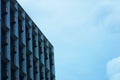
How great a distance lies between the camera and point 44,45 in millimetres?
88375

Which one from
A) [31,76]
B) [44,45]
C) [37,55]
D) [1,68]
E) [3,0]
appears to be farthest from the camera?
[44,45]

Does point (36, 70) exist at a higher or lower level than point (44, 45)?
lower

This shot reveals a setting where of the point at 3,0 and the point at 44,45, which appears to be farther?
the point at 44,45

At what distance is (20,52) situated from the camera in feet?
246

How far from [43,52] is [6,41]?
59.5 ft

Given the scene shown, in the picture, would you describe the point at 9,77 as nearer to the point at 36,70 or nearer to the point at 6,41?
the point at 6,41

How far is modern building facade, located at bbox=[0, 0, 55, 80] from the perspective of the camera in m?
68.5

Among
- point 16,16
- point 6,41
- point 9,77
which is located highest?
point 16,16

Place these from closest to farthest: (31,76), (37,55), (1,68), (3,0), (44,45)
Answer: (1,68) < (3,0) < (31,76) < (37,55) < (44,45)

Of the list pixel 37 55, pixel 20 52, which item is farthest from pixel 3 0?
pixel 37 55

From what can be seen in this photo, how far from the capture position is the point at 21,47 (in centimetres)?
7544

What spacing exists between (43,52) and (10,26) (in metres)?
15.8

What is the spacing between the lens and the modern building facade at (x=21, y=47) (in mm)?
68500

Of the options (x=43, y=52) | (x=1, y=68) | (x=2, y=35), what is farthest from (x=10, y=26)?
(x=43, y=52)
